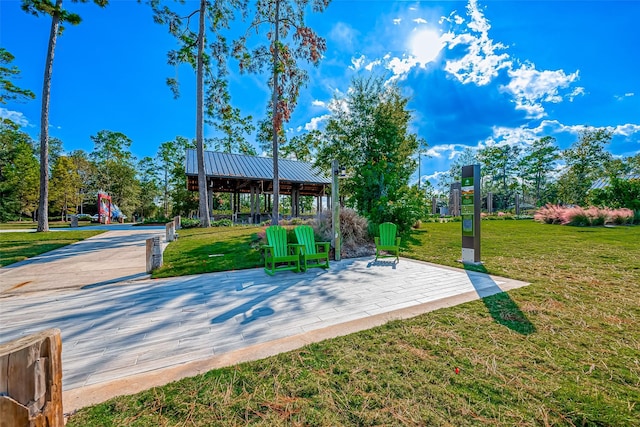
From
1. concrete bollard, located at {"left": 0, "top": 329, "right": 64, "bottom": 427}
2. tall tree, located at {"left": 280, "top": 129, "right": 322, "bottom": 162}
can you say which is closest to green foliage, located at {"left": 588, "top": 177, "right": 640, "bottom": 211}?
tall tree, located at {"left": 280, "top": 129, "right": 322, "bottom": 162}

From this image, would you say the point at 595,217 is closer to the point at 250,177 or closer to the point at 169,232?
the point at 250,177

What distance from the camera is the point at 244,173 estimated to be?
629 inches

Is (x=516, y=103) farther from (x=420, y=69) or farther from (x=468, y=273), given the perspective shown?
(x=468, y=273)

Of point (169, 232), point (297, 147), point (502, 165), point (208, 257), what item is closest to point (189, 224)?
point (169, 232)

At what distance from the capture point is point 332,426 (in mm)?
1400

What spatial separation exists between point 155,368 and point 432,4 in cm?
1206

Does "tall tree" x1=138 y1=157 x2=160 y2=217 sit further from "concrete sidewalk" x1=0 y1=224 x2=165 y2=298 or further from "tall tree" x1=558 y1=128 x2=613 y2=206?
"tall tree" x1=558 y1=128 x2=613 y2=206

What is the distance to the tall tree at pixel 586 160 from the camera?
76.1 ft

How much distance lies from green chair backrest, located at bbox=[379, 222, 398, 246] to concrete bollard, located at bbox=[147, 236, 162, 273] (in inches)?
196

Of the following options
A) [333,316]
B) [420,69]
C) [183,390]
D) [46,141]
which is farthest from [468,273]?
[420,69]

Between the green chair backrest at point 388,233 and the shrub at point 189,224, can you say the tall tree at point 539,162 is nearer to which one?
the green chair backrest at point 388,233

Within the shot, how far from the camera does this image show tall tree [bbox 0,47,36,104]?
47.8ft

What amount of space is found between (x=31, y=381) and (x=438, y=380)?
214 cm

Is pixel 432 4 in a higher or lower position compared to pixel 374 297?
higher
